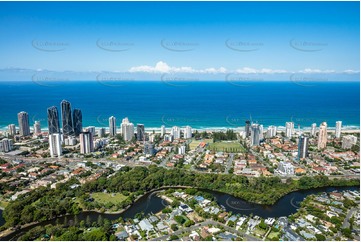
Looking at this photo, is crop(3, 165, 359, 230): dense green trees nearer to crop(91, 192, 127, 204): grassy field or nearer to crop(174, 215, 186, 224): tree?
crop(91, 192, 127, 204): grassy field

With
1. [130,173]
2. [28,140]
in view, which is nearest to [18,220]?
[130,173]

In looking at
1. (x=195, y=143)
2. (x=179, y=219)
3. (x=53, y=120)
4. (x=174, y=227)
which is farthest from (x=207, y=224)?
(x=53, y=120)

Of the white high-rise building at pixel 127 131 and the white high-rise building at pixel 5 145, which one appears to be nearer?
the white high-rise building at pixel 5 145

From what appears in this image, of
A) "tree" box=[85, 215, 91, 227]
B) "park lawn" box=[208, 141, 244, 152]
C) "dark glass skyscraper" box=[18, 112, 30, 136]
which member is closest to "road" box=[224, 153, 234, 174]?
"park lawn" box=[208, 141, 244, 152]

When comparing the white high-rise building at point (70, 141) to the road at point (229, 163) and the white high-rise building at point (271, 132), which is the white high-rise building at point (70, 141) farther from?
the white high-rise building at point (271, 132)

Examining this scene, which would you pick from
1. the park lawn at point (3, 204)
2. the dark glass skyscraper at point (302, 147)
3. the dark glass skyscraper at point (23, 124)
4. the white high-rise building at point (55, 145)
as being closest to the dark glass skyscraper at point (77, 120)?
the dark glass skyscraper at point (23, 124)
